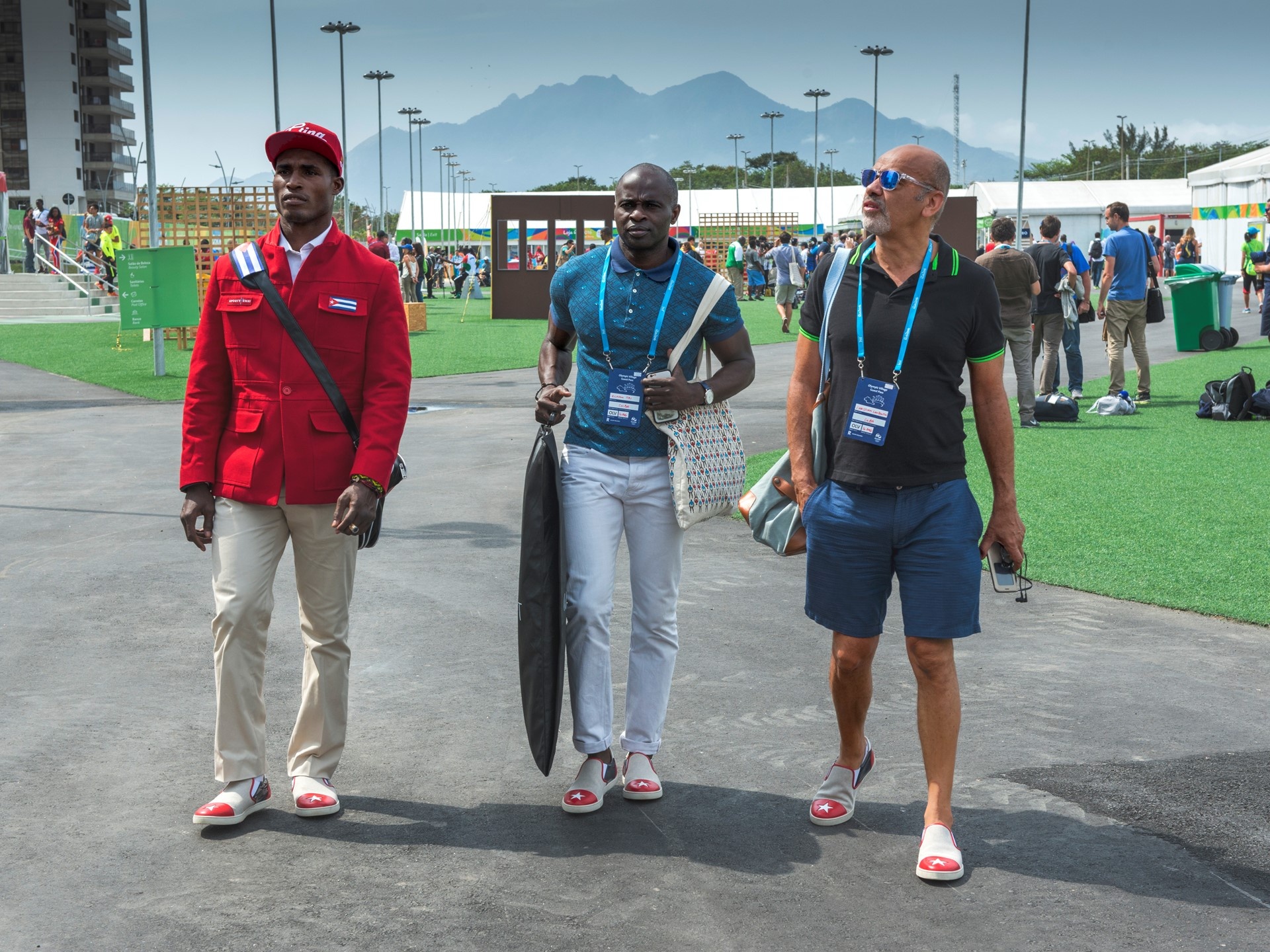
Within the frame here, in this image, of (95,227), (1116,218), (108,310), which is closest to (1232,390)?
(1116,218)

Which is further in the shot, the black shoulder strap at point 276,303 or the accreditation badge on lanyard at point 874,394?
the black shoulder strap at point 276,303

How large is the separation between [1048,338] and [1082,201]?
5011cm

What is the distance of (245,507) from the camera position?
161 inches

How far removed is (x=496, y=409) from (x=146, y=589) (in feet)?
28.9

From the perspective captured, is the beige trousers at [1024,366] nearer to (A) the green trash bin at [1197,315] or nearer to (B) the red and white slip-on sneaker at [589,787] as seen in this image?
(A) the green trash bin at [1197,315]

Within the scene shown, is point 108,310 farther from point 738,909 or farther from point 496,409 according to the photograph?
point 738,909

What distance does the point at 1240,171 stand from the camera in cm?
3853

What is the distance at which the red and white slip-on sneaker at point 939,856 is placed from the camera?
364 centimetres

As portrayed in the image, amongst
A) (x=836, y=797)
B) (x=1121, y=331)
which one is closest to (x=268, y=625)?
(x=836, y=797)

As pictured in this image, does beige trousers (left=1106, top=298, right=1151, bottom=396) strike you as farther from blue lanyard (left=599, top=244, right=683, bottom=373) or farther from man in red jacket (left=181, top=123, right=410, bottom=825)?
man in red jacket (left=181, top=123, right=410, bottom=825)

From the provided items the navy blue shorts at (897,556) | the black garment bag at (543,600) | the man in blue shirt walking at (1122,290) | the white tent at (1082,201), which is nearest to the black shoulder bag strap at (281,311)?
the black garment bag at (543,600)

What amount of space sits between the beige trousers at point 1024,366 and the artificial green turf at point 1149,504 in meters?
0.24

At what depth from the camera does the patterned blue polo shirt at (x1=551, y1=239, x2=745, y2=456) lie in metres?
4.23

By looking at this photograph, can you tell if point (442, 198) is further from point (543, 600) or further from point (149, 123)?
point (543, 600)
